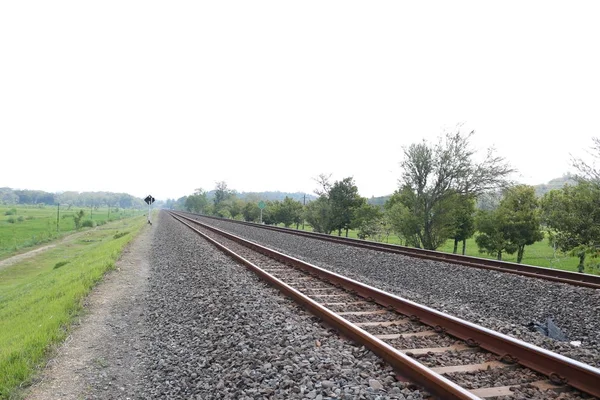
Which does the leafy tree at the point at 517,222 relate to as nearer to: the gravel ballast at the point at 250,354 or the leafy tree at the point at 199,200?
the gravel ballast at the point at 250,354

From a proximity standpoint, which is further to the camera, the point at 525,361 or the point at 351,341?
the point at 351,341

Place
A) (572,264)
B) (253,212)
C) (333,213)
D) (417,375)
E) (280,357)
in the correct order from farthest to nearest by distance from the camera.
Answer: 1. (253,212)
2. (333,213)
3. (572,264)
4. (280,357)
5. (417,375)

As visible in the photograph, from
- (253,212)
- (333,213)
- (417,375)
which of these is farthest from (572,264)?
(253,212)

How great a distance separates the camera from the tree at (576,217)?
14.5 m

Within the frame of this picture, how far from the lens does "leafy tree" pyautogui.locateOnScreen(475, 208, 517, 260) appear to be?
23734 mm

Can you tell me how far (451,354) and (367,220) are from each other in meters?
30.2

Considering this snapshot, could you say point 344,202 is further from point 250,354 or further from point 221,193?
point 221,193

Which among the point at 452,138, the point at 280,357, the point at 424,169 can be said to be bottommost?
the point at 280,357

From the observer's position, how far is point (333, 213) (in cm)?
3519

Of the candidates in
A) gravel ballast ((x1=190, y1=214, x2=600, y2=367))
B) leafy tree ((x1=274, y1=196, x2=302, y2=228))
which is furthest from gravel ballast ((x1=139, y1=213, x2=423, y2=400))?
leafy tree ((x1=274, y1=196, x2=302, y2=228))

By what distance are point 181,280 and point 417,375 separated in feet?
26.1

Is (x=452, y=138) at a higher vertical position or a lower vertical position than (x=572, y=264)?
higher

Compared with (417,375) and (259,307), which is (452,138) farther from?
(417,375)

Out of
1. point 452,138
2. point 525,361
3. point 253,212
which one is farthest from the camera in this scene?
point 253,212
